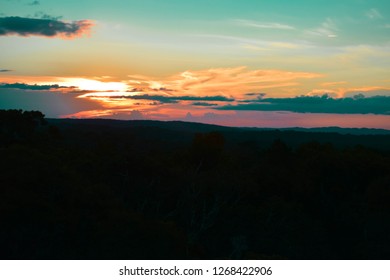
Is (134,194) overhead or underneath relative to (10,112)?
underneath

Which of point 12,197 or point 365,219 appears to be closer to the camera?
point 12,197

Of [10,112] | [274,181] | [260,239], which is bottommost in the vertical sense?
[260,239]

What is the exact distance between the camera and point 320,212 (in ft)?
90.1

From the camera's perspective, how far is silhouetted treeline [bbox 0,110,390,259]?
15789mm

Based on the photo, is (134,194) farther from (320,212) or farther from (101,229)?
(320,212)

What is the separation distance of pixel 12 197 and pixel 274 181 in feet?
54.9

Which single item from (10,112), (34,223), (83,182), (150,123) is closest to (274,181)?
(83,182)

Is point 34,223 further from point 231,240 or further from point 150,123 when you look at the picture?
point 150,123

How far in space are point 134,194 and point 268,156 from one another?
14017mm

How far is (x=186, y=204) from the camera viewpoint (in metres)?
24.9

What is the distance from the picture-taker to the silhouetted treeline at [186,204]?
15.8m
